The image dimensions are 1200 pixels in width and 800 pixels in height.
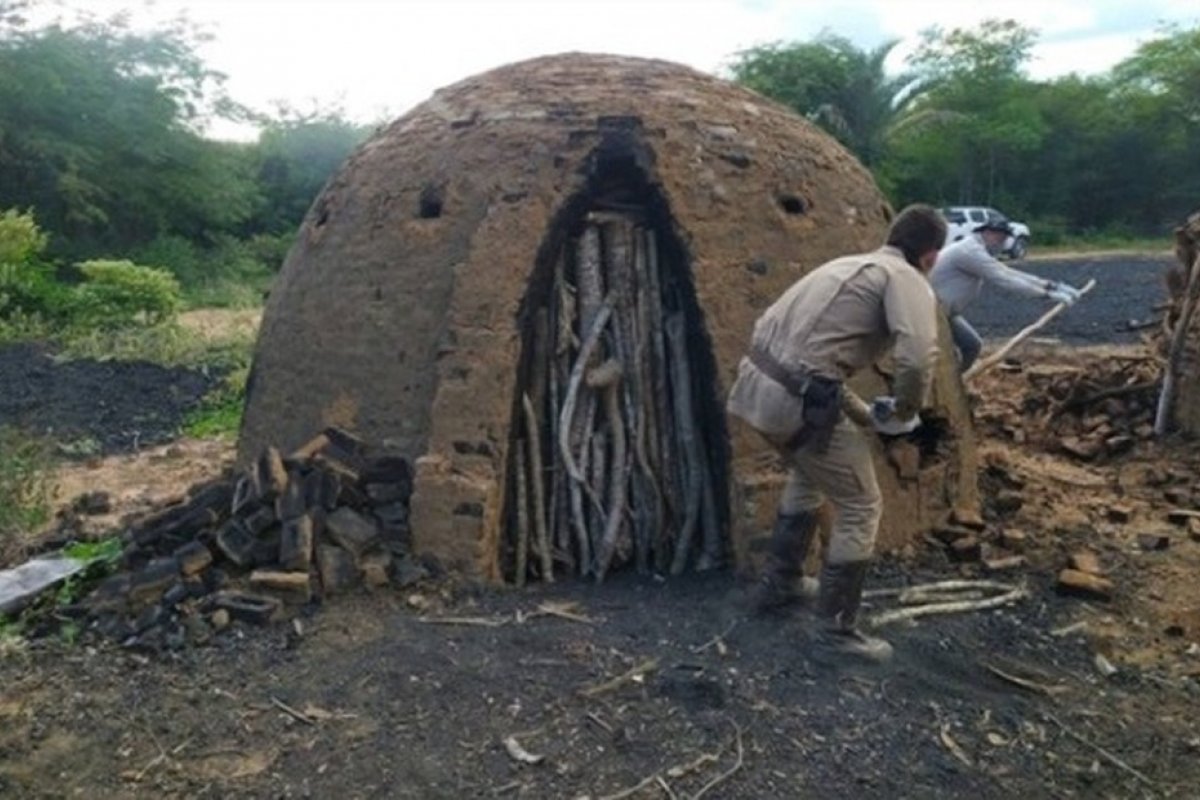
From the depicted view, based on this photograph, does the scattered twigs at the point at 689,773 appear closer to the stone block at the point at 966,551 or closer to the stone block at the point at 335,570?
the stone block at the point at 335,570

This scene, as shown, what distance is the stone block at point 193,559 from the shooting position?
5602mm

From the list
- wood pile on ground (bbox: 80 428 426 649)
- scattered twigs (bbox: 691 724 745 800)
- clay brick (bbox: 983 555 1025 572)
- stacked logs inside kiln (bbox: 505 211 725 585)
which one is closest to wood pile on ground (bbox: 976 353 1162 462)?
clay brick (bbox: 983 555 1025 572)

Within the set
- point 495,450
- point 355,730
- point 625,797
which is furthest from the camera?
point 495,450

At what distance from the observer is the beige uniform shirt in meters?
4.81

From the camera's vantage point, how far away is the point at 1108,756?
14.5 feet

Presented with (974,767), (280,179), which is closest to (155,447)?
(974,767)

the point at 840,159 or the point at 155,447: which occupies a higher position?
the point at 840,159

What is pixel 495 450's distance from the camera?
229 inches

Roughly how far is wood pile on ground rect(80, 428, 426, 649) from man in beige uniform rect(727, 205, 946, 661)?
1883 mm

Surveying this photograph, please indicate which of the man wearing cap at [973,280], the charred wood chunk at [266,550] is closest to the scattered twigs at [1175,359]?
the man wearing cap at [973,280]

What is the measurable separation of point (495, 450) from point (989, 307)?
56.5 feet

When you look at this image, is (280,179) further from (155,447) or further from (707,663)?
(707,663)

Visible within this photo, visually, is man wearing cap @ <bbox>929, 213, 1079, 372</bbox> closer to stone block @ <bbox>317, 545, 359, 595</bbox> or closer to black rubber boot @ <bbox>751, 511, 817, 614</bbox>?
black rubber boot @ <bbox>751, 511, 817, 614</bbox>

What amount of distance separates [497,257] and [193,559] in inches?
78.6
